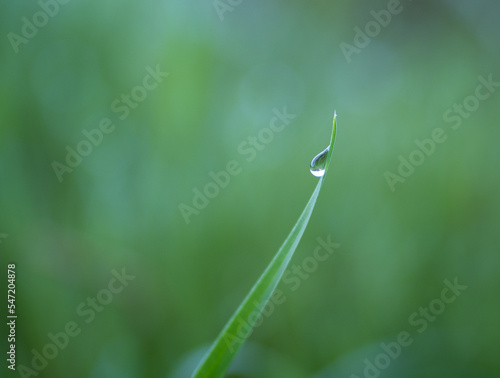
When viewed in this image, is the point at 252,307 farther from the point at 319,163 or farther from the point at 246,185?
the point at 246,185

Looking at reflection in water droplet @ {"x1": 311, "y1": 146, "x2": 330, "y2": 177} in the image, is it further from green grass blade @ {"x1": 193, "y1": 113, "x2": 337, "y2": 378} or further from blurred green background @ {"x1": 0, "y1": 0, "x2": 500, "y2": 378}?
blurred green background @ {"x1": 0, "y1": 0, "x2": 500, "y2": 378}

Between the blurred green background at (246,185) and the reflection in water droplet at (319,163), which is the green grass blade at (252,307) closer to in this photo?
the reflection in water droplet at (319,163)

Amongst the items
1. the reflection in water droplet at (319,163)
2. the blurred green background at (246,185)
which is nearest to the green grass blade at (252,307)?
the reflection in water droplet at (319,163)

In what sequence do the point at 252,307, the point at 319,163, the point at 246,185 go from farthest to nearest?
the point at 246,185, the point at 319,163, the point at 252,307

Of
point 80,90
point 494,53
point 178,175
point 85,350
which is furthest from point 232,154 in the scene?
point 494,53

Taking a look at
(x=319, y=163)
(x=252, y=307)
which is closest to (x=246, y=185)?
(x=319, y=163)
